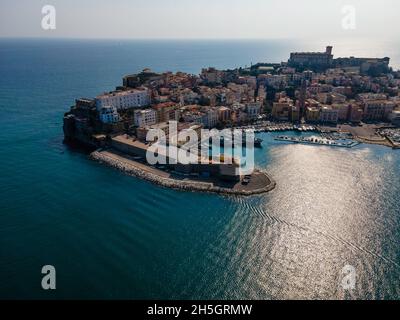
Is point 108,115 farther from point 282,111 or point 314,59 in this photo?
point 314,59

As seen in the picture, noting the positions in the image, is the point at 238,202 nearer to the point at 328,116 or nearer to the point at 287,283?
the point at 287,283

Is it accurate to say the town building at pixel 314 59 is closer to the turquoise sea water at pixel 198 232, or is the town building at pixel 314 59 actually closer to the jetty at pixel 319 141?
the jetty at pixel 319 141

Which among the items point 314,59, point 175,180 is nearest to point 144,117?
point 175,180

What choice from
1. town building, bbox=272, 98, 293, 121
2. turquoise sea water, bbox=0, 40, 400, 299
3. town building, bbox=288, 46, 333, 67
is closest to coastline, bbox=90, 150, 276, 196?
turquoise sea water, bbox=0, 40, 400, 299

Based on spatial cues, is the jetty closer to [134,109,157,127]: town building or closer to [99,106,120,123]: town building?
[134,109,157,127]: town building

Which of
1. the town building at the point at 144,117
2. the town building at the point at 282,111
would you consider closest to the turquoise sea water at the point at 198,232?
the town building at the point at 144,117
